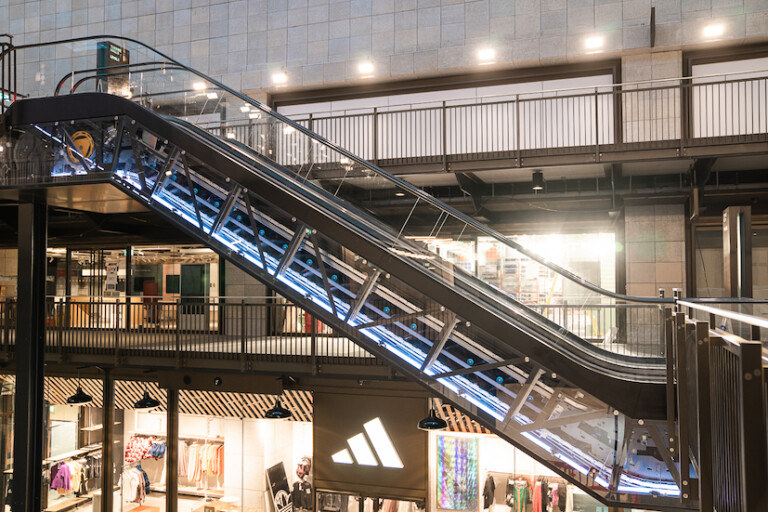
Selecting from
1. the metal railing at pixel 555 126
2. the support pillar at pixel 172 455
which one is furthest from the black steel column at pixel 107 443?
the metal railing at pixel 555 126

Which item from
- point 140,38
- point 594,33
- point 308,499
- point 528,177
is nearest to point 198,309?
point 308,499

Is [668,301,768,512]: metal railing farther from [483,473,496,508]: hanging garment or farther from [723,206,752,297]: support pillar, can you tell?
[483,473,496,508]: hanging garment

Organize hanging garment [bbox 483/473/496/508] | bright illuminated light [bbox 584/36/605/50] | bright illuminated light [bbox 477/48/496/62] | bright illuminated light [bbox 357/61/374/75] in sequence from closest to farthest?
hanging garment [bbox 483/473/496/508], bright illuminated light [bbox 584/36/605/50], bright illuminated light [bbox 477/48/496/62], bright illuminated light [bbox 357/61/374/75]

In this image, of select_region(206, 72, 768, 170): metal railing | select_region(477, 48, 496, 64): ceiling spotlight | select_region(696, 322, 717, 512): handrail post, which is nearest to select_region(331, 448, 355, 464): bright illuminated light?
select_region(206, 72, 768, 170): metal railing

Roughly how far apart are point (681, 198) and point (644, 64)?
10.2 feet

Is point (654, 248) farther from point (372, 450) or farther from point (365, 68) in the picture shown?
point (365, 68)

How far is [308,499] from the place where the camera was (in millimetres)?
12547

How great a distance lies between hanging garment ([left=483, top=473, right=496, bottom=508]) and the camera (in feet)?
38.5

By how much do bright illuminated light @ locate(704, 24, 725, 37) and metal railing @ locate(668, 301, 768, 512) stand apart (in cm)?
1102

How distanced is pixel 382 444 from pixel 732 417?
9913 millimetres

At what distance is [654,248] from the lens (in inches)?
498

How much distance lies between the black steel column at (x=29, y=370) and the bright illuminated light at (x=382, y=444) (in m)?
5.74

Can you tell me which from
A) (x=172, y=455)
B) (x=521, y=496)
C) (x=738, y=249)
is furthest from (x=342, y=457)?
(x=738, y=249)

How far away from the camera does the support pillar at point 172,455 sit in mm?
12781
